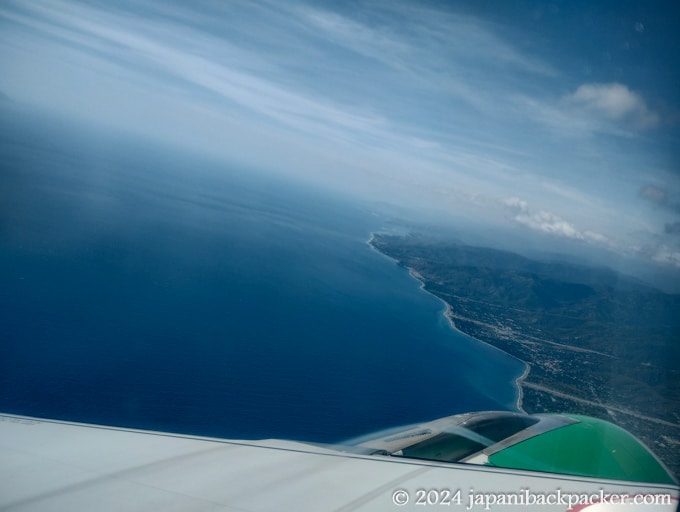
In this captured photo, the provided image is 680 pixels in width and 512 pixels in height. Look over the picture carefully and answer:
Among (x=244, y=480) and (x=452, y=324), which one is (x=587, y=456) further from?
(x=452, y=324)

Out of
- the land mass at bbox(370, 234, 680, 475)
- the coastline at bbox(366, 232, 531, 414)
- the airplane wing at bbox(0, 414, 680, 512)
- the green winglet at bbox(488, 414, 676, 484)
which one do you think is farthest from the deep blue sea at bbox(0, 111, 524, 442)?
the airplane wing at bbox(0, 414, 680, 512)

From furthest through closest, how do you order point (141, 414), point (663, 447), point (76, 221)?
point (76, 221), point (141, 414), point (663, 447)

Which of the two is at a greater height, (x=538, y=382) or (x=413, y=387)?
(x=538, y=382)

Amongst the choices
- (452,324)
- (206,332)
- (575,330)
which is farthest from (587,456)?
(452,324)

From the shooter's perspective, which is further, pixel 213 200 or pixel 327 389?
pixel 213 200

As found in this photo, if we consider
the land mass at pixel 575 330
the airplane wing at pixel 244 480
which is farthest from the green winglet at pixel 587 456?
the land mass at pixel 575 330

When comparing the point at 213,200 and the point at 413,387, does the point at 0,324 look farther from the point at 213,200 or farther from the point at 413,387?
the point at 213,200

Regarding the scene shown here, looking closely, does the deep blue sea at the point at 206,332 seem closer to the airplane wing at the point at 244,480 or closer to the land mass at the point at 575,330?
the land mass at the point at 575,330

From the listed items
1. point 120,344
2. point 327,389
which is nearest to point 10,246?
point 120,344
